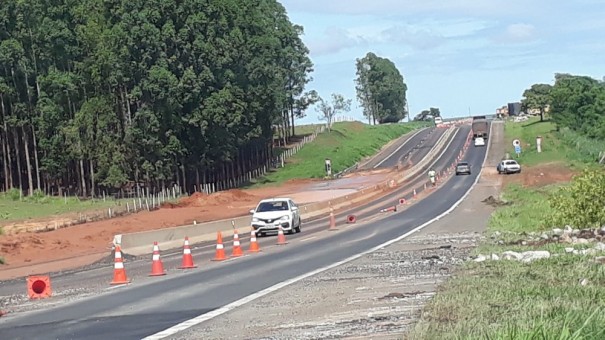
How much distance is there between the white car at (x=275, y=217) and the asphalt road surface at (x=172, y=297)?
749 cm

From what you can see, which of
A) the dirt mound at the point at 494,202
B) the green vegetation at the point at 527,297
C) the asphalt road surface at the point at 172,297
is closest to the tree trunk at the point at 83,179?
the dirt mound at the point at 494,202

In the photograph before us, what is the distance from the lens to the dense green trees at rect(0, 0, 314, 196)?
7362cm

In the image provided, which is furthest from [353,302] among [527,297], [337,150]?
[337,150]

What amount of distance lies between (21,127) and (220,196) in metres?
21.4

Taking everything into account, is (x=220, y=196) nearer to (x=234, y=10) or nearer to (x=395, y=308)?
(x=234, y=10)

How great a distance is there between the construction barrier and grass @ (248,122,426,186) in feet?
241

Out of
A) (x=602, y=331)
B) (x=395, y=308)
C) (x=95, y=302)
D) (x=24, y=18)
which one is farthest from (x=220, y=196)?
(x=602, y=331)

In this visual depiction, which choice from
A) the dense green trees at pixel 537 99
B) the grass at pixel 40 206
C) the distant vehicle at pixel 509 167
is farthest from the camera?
the dense green trees at pixel 537 99

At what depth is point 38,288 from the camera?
20.5 m

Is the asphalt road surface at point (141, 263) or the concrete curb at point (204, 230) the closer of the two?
the asphalt road surface at point (141, 263)

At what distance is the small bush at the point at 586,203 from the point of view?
29.0 meters

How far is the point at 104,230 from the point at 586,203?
26.4 meters

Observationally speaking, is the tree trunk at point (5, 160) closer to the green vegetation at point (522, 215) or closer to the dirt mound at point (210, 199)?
the dirt mound at point (210, 199)

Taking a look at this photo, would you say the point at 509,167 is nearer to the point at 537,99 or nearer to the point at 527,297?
the point at 537,99
